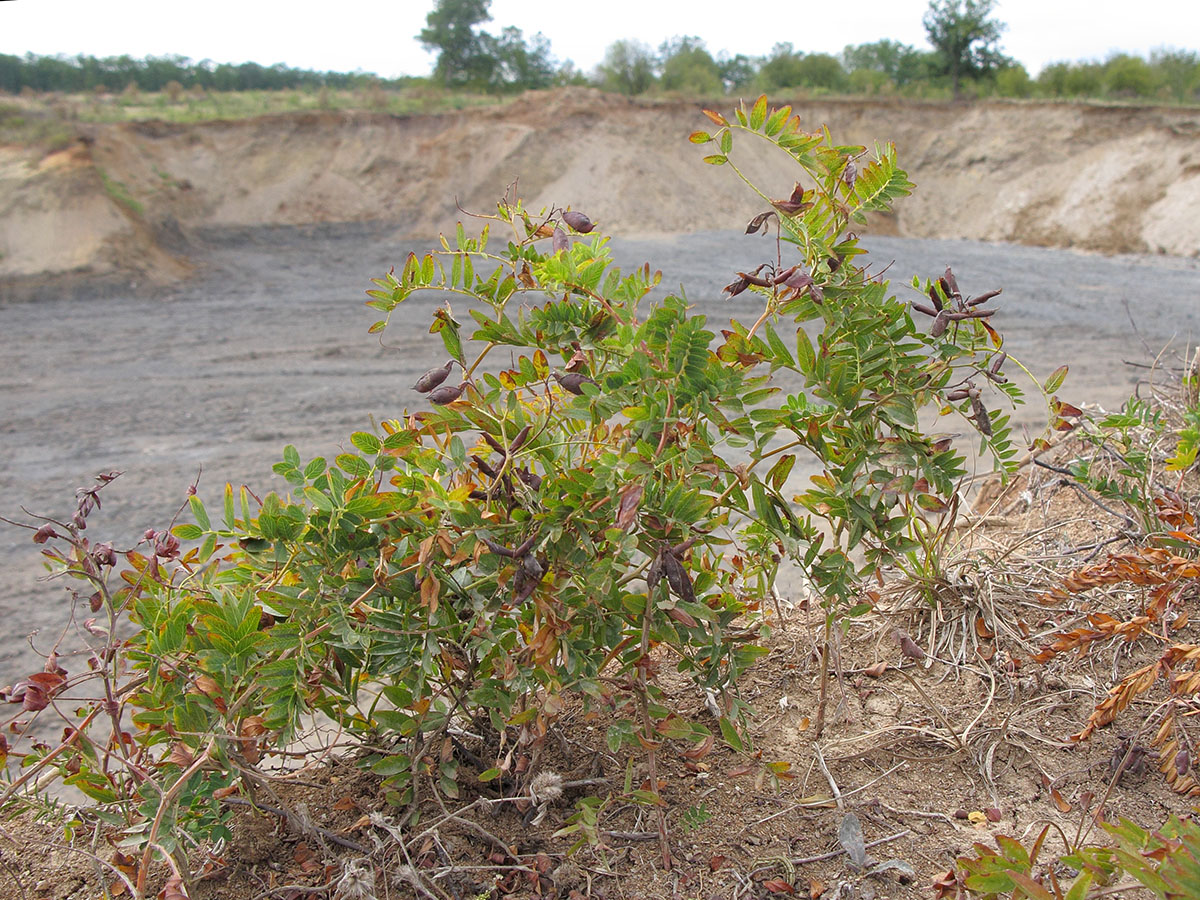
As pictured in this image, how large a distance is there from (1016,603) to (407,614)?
1935mm

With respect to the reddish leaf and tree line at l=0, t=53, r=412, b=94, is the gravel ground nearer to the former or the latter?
the reddish leaf

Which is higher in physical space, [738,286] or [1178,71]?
[1178,71]

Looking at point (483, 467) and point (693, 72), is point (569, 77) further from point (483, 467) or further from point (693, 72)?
point (483, 467)

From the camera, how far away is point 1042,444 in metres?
2.20

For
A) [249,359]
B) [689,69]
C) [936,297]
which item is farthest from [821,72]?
[936,297]

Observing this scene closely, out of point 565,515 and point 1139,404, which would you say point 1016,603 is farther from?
point 565,515

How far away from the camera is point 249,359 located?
10000 mm

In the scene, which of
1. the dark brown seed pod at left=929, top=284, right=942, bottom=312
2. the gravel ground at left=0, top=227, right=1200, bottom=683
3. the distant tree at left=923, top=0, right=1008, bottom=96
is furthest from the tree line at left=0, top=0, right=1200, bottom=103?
the dark brown seed pod at left=929, top=284, right=942, bottom=312

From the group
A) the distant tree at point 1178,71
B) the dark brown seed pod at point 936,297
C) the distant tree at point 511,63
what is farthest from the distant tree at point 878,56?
the dark brown seed pod at point 936,297

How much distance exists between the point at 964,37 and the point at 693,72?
36.0 ft

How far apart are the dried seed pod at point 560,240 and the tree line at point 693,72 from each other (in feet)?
92.0

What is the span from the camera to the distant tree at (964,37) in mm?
31469

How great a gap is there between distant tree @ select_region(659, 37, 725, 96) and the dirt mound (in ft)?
27.0

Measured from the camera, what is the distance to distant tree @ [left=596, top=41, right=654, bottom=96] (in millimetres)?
34781
